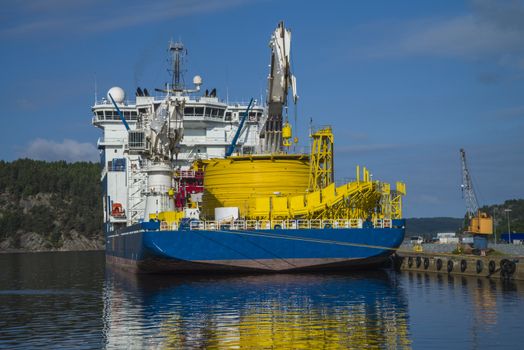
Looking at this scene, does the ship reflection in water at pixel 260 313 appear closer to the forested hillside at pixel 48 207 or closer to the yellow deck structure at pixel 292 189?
the yellow deck structure at pixel 292 189

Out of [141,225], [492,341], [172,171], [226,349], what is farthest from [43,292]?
[492,341]

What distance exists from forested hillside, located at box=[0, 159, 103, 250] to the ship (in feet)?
337

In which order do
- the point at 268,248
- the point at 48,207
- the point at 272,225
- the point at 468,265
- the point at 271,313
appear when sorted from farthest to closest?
the point at 48,207
the point at 272,225
the point at 468,265
the point at 268,248
the point at 271,313

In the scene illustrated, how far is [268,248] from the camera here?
141 feet

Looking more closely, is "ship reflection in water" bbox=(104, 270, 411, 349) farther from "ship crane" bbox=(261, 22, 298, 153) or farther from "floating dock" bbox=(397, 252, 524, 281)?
"ship crane" bbox=(261, 22, 298, 153)

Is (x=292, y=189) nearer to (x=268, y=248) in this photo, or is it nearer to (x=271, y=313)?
(x=268, y=248)

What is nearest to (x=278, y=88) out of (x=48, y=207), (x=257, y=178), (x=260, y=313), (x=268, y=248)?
(x=257, y=178)

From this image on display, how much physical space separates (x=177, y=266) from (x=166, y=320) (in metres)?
16.8

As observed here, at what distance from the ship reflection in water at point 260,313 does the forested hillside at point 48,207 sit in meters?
122

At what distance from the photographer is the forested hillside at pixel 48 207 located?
158 m

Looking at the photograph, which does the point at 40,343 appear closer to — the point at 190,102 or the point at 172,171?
the point at 172,171

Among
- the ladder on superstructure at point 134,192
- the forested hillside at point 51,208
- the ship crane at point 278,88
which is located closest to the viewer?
the ship crane at point 278,88

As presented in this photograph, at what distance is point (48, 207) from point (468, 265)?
140562 mm

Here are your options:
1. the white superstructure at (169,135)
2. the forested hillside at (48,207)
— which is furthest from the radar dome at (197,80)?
the forested hillside at (48,207)
